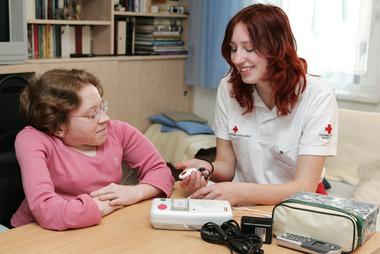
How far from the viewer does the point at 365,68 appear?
7.63 ft

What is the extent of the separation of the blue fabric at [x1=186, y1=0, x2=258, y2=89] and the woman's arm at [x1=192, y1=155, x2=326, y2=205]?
171cm

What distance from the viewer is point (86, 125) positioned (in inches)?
47.4

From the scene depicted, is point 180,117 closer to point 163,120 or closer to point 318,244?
point 163,120

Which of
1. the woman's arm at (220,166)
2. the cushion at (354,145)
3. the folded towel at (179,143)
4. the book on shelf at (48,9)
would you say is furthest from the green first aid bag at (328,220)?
the book on shelf at (48,9)

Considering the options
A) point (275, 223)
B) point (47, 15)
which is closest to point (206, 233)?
point (275, 223)

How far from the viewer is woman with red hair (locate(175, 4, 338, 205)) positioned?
1309 mm

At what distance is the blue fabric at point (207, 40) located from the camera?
2.92m

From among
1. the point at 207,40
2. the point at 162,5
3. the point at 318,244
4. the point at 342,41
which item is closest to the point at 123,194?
the point at 318,244

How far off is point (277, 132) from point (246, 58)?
0.30 metres

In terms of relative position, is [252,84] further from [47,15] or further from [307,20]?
[47,15]

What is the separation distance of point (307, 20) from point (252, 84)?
48.6 inches

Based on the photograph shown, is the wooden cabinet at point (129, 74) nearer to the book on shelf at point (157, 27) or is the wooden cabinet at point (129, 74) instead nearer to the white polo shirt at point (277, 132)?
the book on shelf at point (157, 27)

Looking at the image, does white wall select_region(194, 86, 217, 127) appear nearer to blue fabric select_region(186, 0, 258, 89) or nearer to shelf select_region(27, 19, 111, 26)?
blue fabric select_region(186, 0, 258, 89)

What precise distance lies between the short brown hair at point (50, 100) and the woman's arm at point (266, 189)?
457 mm
